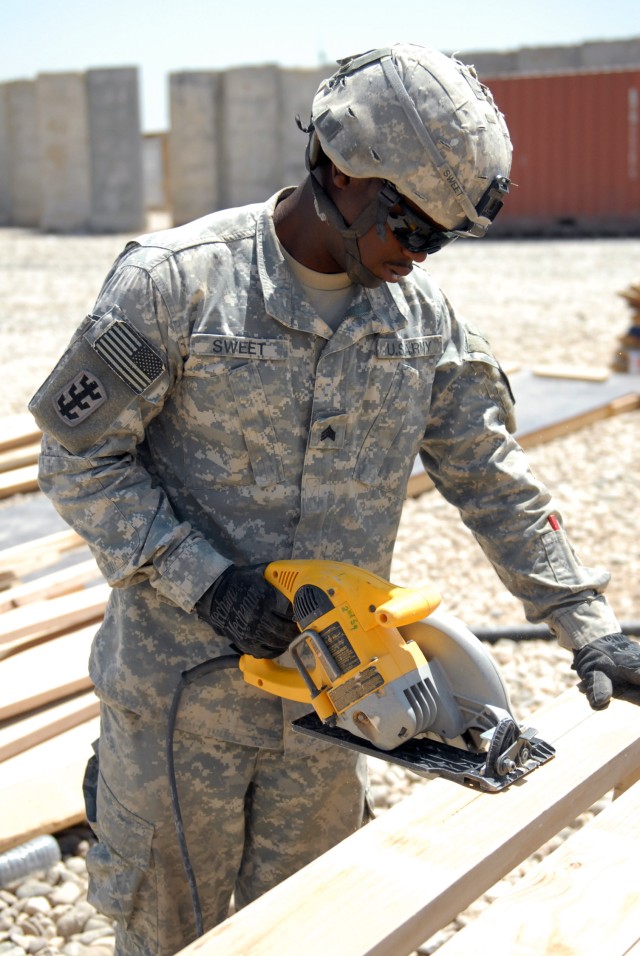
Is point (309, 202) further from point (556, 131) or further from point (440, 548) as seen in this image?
point (556, 131)

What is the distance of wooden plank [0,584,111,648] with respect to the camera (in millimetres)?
3988

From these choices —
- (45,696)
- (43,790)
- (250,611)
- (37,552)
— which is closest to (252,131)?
(37,552)

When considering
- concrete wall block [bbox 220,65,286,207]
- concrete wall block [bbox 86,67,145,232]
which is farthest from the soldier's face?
concrete wall block [bbox 86,67,145,232]

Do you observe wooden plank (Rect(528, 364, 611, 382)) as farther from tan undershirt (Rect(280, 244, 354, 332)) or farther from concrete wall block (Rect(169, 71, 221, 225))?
concrete wall block (Rect(169, 71, 221, 225))

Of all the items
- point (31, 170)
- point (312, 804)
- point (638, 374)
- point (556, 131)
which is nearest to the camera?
point (312, 804)

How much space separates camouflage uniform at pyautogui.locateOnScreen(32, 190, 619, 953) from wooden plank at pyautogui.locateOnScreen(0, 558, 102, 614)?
6.55 feet

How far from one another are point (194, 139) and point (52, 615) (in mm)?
21751

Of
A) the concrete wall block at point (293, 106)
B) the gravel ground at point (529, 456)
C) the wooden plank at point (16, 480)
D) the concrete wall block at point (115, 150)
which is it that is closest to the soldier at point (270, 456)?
the gravel ground at point (529, 456)

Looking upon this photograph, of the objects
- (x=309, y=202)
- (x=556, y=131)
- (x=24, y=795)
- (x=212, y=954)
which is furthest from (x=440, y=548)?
(x=556, y=131)

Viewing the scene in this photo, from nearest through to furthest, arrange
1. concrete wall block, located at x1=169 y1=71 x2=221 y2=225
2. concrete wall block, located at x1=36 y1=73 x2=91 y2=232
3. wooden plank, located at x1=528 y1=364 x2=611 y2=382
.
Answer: wooden plank, located at x1=528 y1=364 x2=611 y2=382 → concrete wall block, located at x1=36 y1=73 x2=91 y2=232 → concrete wall block, located at x1=169 y1=71 x2=221 y2=225

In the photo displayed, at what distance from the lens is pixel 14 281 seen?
53.1 feet

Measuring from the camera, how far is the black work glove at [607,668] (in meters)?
2.22

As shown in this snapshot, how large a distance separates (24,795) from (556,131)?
21778 millimetres

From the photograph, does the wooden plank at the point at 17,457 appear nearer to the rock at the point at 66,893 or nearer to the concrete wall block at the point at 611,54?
the rock at the point at 66,893
